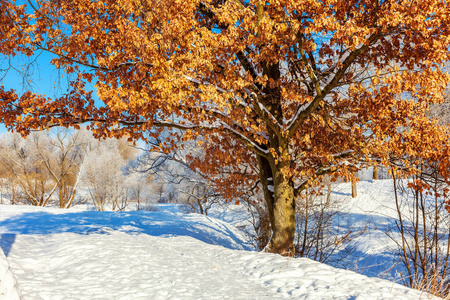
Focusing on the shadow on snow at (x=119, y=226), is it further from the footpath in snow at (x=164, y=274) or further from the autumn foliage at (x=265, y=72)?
the autumn foliage at (x=265, y=72)

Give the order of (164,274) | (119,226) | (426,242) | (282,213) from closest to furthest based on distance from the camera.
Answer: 1. (164,274)
2. (282,213)
3. (426,242)
4. (119,226)

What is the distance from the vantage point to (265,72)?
8.02 meters

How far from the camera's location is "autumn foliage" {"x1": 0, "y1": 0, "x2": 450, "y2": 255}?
5.55 m

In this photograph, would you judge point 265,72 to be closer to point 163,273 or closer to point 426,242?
point 163,273

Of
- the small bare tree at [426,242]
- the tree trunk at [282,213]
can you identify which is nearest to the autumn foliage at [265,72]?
the tree trunk at [282,213]

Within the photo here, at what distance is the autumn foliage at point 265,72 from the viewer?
555cm

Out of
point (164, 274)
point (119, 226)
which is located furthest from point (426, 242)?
point (119, 226)

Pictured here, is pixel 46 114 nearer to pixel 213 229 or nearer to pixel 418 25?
pixel 418 25

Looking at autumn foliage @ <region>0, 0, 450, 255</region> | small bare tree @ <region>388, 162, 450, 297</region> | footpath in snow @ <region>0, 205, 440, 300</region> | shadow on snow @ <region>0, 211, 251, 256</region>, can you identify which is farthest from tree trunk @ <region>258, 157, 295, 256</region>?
shadow on snow @ <region>0, 211, 251, 256</region>

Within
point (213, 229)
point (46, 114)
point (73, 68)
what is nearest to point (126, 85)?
point (73, 68)

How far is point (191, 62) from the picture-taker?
20.0 feet

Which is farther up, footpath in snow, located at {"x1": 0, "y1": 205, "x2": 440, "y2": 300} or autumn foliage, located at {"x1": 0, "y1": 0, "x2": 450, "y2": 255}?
autumn foliage, located at {"x1": 0, "y1": 0, "x2": 450, "y2": 255}

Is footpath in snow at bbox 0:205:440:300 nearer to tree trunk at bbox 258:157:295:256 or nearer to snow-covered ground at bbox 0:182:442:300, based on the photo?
snow-covered ground at bbox 0:182:442:300

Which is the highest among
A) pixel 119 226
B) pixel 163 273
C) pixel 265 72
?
pixel 265 72
